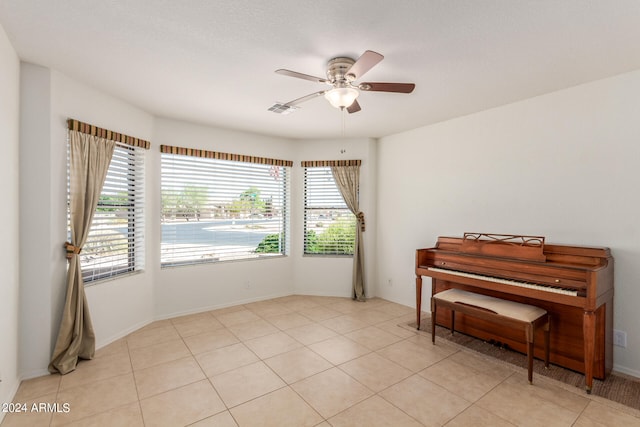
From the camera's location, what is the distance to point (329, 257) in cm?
485

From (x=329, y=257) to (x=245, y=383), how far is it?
2.61 m

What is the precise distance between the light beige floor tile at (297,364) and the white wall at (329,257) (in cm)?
190

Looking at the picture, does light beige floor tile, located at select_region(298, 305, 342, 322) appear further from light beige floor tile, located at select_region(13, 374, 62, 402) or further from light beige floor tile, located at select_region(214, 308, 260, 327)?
light beige floor tile, located at select_region(13, 374, 62, 402)

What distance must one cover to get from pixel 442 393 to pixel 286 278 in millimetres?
2977

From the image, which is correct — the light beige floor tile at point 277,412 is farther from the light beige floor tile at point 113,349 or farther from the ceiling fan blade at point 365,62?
the ceiling fan blade at point 365,62

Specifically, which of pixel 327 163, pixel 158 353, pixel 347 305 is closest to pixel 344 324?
pixel 347 305

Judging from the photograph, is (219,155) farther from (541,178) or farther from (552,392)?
(552,392)

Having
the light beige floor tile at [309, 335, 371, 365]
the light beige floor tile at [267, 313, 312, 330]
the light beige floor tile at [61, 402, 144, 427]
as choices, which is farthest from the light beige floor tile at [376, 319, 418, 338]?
the light beige floor tile at [61, 402, 144, 427]

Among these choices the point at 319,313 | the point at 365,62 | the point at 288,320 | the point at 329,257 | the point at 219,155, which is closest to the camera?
the point at 365,62

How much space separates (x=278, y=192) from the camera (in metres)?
4.85

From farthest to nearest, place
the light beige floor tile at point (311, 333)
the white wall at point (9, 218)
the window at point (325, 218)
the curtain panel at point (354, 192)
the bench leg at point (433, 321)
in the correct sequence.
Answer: the window at point (325, 218)
the curtain panel at point (354, 192)
the light beige floor tile at point (311, 333)
the bench leg at point (433, 321)
the white wall at point (9, 218)

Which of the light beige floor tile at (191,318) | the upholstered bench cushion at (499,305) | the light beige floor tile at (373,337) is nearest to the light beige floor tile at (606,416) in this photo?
the upholstered bench cushion at (499,305)

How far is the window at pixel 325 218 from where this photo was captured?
191 inches

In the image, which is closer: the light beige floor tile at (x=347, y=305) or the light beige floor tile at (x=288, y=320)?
the light beige floor tile at (x=288, y=320)
